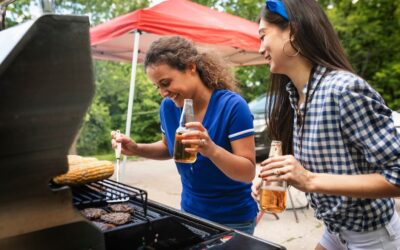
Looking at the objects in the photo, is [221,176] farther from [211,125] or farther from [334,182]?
[334,182]

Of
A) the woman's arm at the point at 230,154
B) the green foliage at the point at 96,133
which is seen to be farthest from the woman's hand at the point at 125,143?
the green foliage at the point at 96,133

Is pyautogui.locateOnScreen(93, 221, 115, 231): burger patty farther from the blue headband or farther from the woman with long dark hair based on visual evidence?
the blue headband

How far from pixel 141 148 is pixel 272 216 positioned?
10.6ft

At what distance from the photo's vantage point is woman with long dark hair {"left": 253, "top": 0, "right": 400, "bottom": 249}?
1.20 meters

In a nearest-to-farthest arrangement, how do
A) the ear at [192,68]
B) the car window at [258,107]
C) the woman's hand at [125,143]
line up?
the ear at [192,68] < the woman's hand at [125,143] < the car window at [258,107]

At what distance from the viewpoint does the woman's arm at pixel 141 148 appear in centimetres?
205

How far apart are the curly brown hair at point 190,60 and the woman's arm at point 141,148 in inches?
16.9

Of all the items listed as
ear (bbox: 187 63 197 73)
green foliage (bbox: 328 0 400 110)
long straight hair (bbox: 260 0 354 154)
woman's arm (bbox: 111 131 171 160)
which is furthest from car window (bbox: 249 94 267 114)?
long straight hair (bbox: 260 0 354 154)

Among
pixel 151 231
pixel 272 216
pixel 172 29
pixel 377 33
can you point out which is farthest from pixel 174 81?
pixel 377 33

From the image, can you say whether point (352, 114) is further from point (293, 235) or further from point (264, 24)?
point (293, 235)

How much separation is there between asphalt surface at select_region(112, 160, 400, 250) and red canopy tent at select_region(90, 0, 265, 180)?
183 centimetres

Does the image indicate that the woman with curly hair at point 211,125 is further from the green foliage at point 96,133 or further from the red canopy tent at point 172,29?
the green foliage at point 96,133

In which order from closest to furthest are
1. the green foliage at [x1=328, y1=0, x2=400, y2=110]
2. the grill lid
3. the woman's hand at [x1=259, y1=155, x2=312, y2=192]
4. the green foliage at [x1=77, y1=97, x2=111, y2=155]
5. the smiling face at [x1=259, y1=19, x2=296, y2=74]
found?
the grill lid → the woman's hand at [x1=259, y1=155, x2=312, y2=192] → the smiling face at [x1=259, y1=19, x2=296, y2=74] → the green foliage at [x1=328, y1=0, x2=400, y2=110] → the green foliage at [x1=77, y1=97, x2=111, y2=155]

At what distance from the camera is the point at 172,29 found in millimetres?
4965
